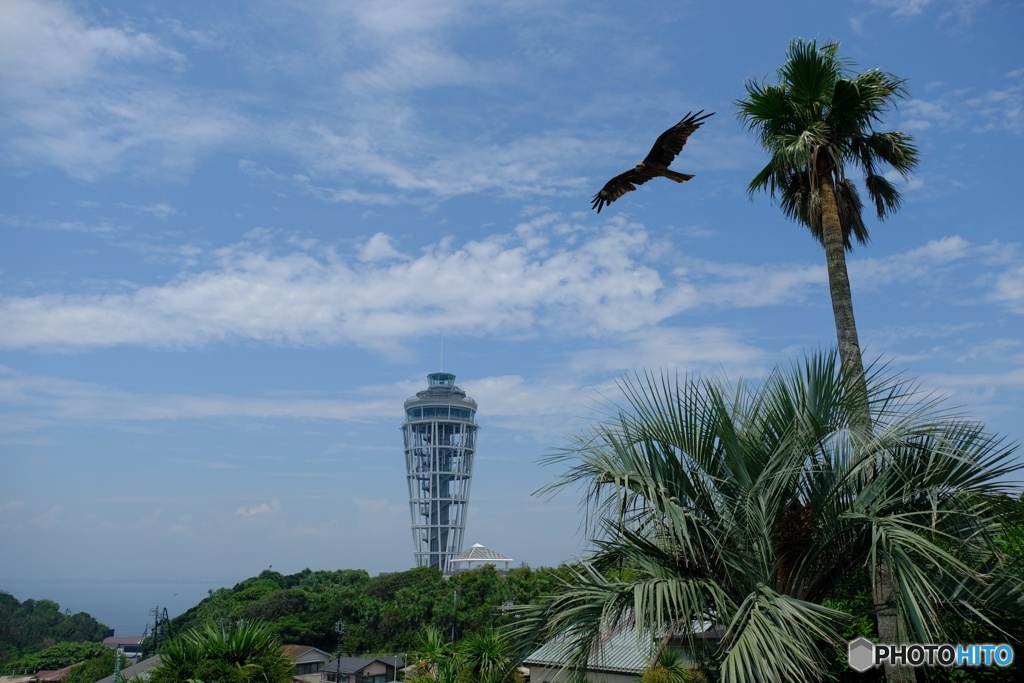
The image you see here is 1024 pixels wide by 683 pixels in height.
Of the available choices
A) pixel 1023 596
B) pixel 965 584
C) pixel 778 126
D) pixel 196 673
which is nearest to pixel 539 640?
pixel 965 584

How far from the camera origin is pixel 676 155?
7.99m

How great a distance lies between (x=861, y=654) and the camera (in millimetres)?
7418

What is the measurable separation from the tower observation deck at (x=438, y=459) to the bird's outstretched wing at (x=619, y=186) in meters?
124

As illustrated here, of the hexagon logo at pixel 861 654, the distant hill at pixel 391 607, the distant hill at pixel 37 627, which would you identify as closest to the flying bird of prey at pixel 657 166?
the hexagon logo at pixel 861 654

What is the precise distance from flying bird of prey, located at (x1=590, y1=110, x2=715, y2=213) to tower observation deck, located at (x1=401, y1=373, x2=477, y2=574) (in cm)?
12403

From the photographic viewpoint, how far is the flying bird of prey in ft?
25.6

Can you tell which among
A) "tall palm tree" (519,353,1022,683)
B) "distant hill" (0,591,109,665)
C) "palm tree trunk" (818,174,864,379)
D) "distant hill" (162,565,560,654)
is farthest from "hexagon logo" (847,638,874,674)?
"distant hill" (0,591,109,665)

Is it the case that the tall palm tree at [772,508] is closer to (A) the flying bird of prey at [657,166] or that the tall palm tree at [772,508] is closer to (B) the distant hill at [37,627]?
(A) the flying bird of prey at [657,166]

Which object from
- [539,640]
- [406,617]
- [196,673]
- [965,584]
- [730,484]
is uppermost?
[730,484]

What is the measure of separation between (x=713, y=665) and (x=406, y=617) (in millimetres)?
63610

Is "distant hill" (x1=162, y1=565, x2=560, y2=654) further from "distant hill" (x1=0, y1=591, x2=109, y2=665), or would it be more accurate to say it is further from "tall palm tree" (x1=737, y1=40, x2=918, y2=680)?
"tall palm tree" (x1=737, y1=40, x2=918, y2=680)

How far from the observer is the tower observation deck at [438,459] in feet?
423

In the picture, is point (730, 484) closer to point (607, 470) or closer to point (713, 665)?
point (607, 470)

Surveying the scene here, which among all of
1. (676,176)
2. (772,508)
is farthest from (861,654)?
(676,176)
